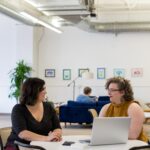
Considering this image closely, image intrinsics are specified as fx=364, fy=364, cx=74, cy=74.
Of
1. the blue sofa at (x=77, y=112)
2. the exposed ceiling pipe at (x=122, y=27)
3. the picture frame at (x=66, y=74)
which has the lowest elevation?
the blue sofa at (x=77, y=112)

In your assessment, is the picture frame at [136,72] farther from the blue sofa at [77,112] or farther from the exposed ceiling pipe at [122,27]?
the blue sofa at [77,112]

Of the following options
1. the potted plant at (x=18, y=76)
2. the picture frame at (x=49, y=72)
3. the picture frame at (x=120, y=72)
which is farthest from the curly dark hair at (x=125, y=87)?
the picture frame at (x=49, y=72)

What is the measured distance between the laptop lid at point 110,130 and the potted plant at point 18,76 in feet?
31.4

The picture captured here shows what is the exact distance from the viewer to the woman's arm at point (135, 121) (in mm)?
3512

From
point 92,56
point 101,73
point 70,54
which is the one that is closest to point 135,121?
point 101,73

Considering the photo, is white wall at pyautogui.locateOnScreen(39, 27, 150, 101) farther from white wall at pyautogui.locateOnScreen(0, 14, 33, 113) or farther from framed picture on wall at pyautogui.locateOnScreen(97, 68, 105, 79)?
white wall at pyautogui.locateOnScreen(0, 14, 33, 113)

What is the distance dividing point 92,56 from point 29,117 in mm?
9942

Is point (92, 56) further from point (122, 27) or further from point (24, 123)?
point (24, 123)

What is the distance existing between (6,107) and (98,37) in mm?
4259

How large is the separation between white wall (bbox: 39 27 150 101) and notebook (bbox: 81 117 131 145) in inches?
390

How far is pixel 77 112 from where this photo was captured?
1001 cm

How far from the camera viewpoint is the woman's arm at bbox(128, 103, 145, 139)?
351 cm

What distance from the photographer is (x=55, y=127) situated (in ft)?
12.7

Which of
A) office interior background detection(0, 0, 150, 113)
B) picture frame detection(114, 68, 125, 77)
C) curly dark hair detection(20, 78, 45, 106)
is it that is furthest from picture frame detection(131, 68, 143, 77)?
curly dark hair detection(20, 78, 45, 106)
